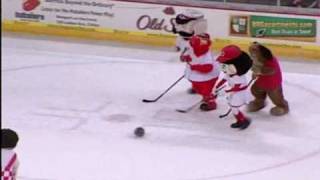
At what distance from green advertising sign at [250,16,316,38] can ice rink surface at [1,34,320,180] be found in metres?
0.28

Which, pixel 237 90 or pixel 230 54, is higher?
pixel 230 54

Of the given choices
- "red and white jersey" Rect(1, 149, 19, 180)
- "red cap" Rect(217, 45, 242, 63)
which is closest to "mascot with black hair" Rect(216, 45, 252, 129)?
"red cap" Rect(217, 45, 242, 63)

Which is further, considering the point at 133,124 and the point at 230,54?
the point at 133,124

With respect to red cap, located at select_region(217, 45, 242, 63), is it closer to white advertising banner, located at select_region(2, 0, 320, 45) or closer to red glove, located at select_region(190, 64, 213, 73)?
red glove, located at select_region(190, 64, 213, 73)

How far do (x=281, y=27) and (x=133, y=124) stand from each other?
76.6 inches

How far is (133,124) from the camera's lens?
12.3 feet

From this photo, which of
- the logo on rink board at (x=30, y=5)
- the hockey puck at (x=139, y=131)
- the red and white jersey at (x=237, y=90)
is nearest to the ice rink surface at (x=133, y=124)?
the hockey puck at (x=139, y=131)

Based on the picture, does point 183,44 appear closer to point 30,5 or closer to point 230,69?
point 230,69

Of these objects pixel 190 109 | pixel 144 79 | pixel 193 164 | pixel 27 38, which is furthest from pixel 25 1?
pixel 193 164

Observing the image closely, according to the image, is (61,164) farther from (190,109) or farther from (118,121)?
(190,109)

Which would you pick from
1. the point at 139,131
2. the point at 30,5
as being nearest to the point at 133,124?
the point at 139,131

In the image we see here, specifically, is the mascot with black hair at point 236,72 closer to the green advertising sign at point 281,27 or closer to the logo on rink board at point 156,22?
the green advertising sign at point 281,27

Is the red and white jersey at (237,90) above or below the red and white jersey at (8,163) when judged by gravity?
below

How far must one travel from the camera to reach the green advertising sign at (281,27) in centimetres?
528
